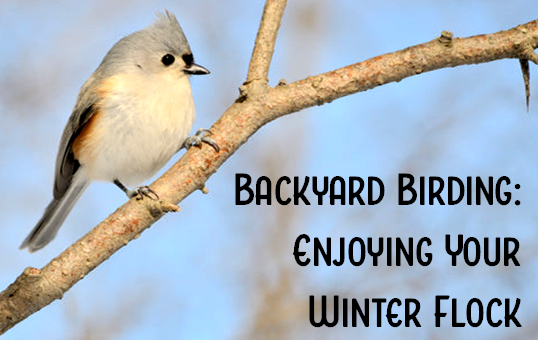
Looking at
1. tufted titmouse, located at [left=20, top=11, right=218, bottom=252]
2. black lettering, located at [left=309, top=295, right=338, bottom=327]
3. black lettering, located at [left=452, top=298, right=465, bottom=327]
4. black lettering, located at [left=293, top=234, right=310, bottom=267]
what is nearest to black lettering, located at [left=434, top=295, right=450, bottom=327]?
black lettering, located at [left=452, top=298, right=465, bottom=327]

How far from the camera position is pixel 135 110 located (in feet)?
8.63

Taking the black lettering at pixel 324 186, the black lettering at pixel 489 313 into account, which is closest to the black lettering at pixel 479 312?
the black lettering at pixel 489 313

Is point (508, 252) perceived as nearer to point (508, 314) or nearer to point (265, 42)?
point (508, 314)

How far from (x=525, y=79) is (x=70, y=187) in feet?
6.77

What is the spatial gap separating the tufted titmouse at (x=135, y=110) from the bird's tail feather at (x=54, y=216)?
39 mm

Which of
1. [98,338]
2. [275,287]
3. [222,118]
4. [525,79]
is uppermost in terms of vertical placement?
[525,79]

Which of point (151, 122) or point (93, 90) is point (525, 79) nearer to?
point (151, 122)

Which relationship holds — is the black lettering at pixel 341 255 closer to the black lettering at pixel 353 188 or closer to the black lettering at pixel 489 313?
the black lettering at pixel 353 188

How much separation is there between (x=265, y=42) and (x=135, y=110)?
2.51 feet

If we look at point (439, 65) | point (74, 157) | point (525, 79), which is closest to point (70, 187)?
point (74, 157)

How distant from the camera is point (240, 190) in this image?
299cm

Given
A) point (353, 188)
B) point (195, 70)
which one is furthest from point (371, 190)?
point (195, 70)

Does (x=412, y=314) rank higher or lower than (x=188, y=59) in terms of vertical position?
lower

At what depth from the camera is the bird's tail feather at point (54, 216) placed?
291 cm
